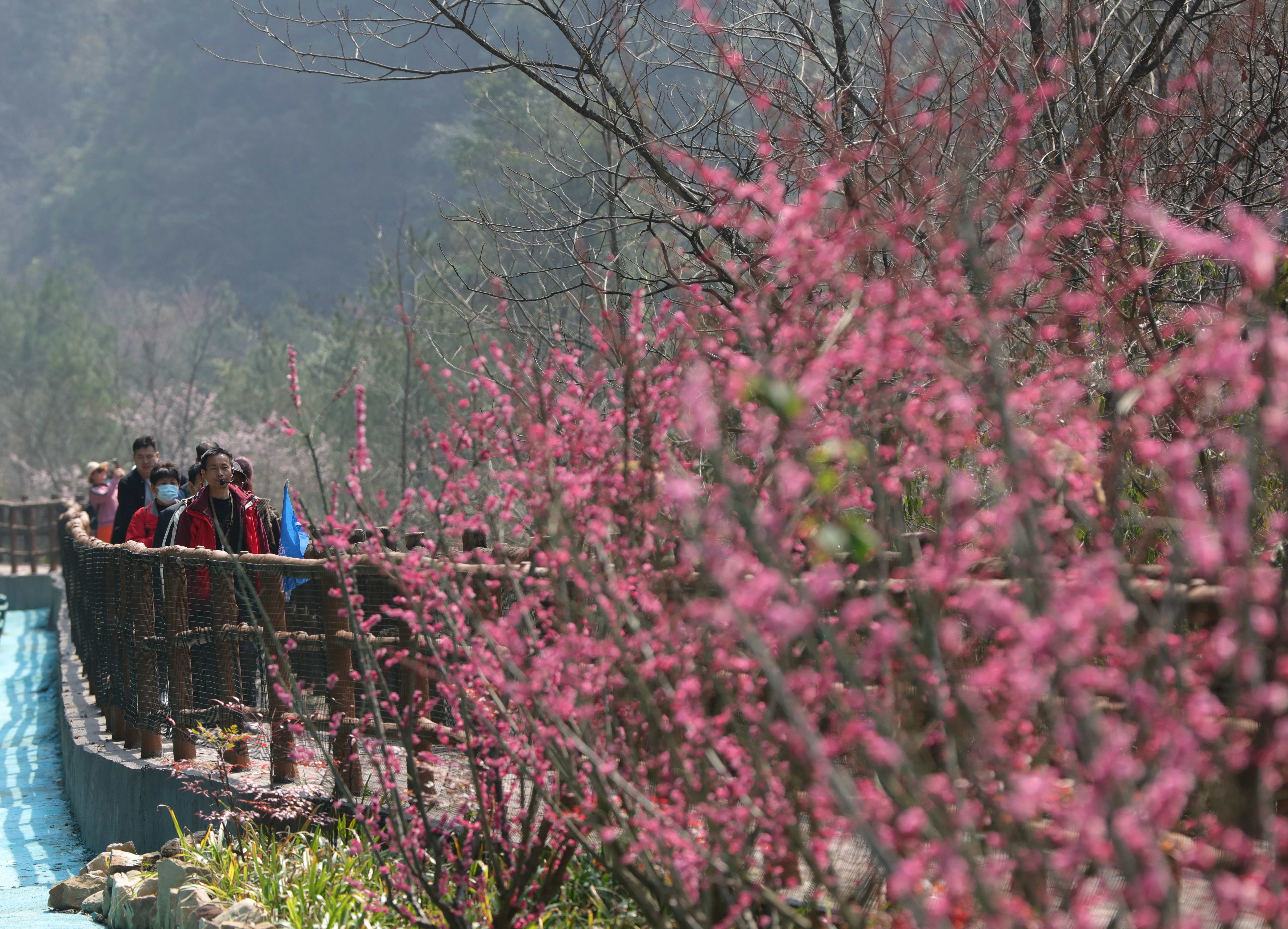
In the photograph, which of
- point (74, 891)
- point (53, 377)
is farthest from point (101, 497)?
point (53, 377)

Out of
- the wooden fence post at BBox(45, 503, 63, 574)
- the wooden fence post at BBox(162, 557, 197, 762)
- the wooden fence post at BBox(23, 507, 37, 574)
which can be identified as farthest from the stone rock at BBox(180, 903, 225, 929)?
the wooden fence post at BBox(23, 507, 37, 574)

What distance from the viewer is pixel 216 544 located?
295 inches

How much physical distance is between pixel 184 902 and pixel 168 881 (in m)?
0.38

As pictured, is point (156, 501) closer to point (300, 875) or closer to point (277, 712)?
point (277, 712)

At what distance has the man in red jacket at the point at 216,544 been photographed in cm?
680

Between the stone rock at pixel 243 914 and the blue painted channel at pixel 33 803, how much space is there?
1.62m

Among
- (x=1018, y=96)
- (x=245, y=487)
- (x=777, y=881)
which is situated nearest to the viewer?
(x=1018, y=96)

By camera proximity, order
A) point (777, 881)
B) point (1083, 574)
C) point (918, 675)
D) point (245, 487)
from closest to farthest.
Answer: point (1083, 574)
point (918, 675)
point (777, 881)
point (245, 487)

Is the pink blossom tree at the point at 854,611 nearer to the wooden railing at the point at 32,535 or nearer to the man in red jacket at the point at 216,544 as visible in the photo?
the man in red jacket at the point at 216,544

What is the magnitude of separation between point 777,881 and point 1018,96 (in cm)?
201

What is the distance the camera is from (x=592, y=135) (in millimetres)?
33656

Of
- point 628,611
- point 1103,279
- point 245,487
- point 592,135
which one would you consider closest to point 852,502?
point 628,611

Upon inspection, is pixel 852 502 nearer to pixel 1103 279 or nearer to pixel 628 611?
pixel 628 611

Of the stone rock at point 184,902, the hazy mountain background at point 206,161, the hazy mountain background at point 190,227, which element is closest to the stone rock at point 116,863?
the stone rock at point 184,902
